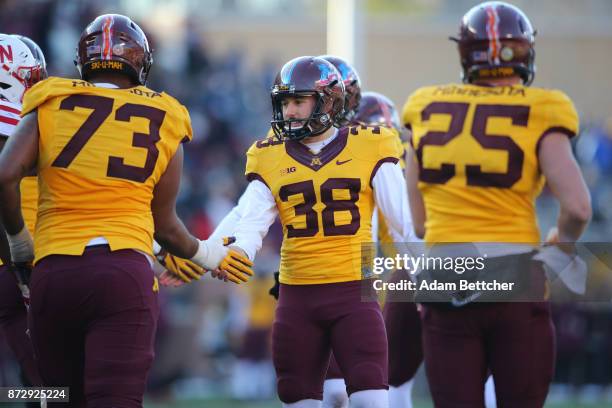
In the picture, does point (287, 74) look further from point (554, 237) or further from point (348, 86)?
point (554, 237)

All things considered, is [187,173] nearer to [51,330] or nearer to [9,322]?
[9,322]

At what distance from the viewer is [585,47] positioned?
23.9m

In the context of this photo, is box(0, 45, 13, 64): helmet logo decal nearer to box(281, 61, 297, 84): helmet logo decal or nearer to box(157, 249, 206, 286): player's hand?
box(157, 249, 206, 286): player's hand

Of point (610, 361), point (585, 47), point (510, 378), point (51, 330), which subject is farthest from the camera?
point (585, 47)

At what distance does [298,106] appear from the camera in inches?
206

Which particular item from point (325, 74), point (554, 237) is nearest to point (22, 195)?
point (325, 74)

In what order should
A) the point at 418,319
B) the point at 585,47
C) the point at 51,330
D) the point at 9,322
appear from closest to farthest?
the point at 51,330 → the point at 9,322 → the point at 418,319 → the point at 585,47

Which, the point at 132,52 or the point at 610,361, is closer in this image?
the point at 132,52

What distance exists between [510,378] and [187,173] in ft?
28.1

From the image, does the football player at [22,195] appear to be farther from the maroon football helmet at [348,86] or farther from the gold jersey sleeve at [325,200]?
the maroon football helmet at [348,86]

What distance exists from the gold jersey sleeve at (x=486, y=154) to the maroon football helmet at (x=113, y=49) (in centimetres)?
141

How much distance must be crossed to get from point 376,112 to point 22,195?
7.34ft

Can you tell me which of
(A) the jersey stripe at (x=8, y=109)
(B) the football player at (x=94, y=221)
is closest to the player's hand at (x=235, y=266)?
(B) the football player at (x=94, y=221)

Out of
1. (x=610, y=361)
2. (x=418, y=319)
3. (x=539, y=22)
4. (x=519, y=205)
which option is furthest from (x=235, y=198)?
(x=539, y=22)
